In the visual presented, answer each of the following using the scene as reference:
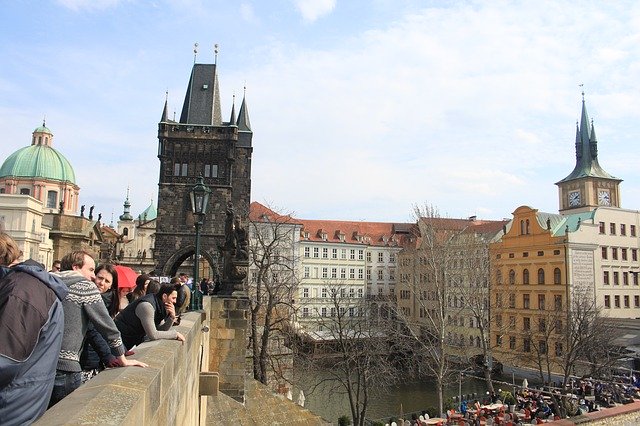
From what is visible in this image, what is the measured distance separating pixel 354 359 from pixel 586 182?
162 ft

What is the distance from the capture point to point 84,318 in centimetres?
320

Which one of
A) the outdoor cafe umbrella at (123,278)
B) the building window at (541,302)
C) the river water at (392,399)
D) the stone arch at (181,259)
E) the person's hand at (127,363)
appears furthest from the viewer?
the building window at (541,302)

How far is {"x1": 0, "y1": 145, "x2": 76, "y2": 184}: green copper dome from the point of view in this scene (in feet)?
219

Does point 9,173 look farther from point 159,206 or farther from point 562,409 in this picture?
point 562,409

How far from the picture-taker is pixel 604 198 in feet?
211

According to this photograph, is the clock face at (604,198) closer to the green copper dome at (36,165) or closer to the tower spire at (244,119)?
the tower spire at (244,119)

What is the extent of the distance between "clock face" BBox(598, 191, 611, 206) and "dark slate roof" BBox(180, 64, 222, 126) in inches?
1865

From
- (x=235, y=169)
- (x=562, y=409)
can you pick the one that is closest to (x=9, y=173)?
(x=235, y=169)

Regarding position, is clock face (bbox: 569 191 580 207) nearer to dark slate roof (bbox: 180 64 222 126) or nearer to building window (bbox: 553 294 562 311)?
building window (bbox: 553 294 562 311)

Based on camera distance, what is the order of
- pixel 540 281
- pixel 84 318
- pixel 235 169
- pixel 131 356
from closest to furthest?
pixel 84 318
pixel 131 356
pixel 540 281
pixel 235 169

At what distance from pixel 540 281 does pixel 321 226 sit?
100 feet

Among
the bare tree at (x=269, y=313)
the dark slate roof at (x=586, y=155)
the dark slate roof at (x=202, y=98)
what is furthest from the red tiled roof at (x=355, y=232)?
the bare tree at (x=269, y=313)

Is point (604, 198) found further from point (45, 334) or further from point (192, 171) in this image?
point (45, 334)

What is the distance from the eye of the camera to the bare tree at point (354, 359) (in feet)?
84.1
